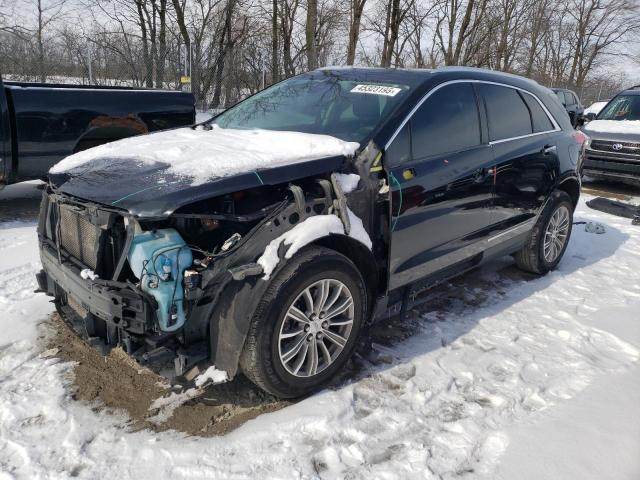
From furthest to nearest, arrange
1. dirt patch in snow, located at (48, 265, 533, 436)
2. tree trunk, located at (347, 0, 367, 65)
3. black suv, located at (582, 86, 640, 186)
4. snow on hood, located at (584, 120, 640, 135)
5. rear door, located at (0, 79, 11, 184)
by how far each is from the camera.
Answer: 1. tree trunk, located at (347, 0, 367, 65)
2. snow on hood, located at (584, 120, 640, 135)
3. black suv, located at (582, 86, 640, 186)
4. rear door, located at (0, 79, 11, 184)
5. dirt patch in snow, located at (48, 265, 533, 436)

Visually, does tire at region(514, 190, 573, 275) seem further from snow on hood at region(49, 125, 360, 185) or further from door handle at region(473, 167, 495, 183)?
snow on hood at region(49, 125, 360, 185)

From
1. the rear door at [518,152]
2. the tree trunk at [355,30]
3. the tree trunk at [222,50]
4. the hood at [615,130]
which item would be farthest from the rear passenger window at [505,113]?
the tree trunk at [222,50]

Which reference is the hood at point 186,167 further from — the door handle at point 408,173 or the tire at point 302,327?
the tire at point 302,327

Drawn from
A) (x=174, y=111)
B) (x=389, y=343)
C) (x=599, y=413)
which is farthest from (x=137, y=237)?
(x=174, y=111)

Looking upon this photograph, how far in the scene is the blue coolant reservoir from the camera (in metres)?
2.44

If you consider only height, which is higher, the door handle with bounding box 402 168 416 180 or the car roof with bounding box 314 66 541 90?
the car roof with bounding box 314 66 541 90

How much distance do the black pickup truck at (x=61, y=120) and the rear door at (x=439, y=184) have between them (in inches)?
180

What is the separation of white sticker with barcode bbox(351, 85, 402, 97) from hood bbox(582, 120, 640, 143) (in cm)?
766

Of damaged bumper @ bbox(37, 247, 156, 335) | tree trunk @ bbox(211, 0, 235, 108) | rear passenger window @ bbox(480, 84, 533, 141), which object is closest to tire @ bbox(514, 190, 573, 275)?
rear passenger window @ bbox(480, 84, 533, 141)

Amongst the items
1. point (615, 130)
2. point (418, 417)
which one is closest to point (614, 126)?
point (615, 130)

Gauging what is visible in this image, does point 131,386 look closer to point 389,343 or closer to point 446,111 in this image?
point 389,343

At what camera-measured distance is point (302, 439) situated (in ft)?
8.73

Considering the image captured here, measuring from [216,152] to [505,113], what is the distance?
2.61m

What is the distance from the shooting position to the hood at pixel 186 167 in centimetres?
248
